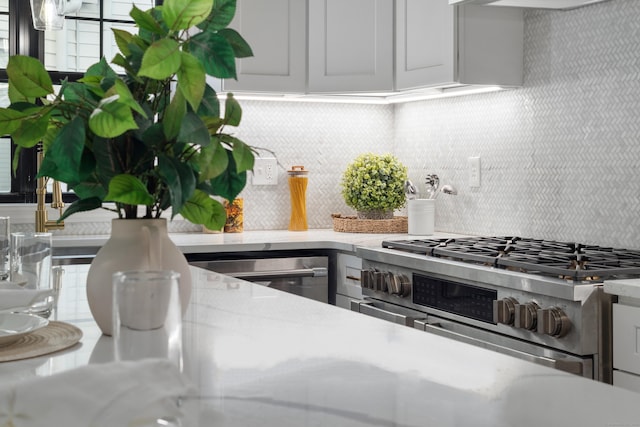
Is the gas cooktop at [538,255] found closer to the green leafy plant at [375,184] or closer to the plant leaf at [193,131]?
the green leafy plant at [375,184]

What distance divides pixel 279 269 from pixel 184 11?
7.65 feet

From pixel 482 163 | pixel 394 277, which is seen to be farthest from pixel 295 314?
pixel 482 163

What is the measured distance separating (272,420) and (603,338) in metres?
1.58

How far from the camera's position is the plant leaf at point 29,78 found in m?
1.24

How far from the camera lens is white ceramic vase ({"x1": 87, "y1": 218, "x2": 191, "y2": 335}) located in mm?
1313

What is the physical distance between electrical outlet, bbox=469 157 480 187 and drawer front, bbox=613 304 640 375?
1616 mm

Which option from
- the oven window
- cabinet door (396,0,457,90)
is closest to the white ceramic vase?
the oven window

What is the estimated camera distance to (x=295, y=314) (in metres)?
1.55

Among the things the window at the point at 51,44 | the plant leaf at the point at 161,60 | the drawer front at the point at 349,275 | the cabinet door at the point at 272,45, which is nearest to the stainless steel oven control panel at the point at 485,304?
the drawer front at the point at 349,275

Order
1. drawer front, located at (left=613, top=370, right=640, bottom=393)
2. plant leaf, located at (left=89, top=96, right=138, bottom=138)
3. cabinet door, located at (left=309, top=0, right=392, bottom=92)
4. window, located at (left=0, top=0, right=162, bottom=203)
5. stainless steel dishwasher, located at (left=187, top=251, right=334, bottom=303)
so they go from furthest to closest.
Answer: window, located at (left=0, top=0, right=162, bottom=203), cabinet door, located at (left=309, top=0, right=392, bottom=92), stainless steel dishwasher, located at (left=187, top=251, right=334, bottom=303), drawer front, located at (left=613, top=370, right=640, bottom=393), plant leaf, located at (left=89, top=96, right=138, bottom=138)

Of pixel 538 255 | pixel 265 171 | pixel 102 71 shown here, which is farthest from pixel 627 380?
pixel 265 171

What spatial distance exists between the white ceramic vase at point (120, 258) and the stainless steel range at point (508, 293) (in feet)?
4.14

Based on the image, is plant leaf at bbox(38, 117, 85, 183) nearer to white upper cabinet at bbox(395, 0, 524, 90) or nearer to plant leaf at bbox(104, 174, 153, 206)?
plant leaf at bbox(104, 174, 153, 206)

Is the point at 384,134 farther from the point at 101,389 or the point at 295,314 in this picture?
the point at 101,389
